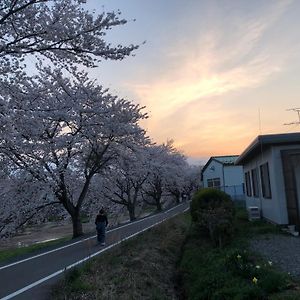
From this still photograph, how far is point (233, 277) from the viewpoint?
805cm

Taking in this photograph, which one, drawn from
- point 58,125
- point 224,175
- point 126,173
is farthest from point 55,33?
point 224,175

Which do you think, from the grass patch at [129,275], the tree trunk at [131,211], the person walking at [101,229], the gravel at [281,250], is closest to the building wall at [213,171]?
the tree trunk at [131,211]

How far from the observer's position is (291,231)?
47.5 ft

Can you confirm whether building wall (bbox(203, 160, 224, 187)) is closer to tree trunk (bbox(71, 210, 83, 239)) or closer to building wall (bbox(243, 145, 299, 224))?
tree trunk (bbox(71, 210, 83, 239))

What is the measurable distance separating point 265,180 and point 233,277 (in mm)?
10638

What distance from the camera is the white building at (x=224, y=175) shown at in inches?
1801

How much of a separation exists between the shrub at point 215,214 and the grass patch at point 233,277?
2.43ft

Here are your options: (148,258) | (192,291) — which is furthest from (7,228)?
(192,291)

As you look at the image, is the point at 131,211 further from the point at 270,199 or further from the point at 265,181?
the point at 270,199

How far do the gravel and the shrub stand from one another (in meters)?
0.95

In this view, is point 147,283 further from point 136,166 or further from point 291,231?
point 136,166

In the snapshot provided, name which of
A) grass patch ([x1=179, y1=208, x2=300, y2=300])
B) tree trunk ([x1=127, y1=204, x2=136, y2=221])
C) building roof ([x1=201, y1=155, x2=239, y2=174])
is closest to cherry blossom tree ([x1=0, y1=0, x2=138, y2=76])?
grass patch ([x1=179, y1=208, x2=300, y2=300])

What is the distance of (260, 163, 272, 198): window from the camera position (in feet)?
56.1

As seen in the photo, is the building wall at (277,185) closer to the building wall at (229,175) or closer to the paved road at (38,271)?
the paved road at (38,271)
